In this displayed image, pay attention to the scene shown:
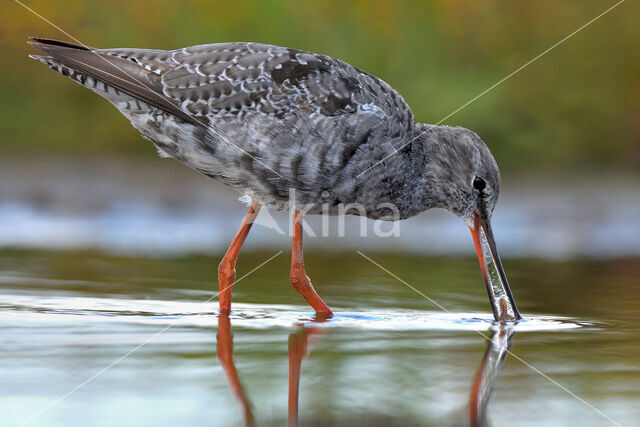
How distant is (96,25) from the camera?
1165 cm

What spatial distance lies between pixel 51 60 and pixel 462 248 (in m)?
5.02

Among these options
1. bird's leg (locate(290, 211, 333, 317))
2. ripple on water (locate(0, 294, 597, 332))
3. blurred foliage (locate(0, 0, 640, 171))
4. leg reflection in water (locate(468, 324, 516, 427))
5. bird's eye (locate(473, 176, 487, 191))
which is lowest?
leg reflection in water (locate(468, 324, 516, 427))

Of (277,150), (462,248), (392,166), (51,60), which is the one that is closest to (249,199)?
(277,150)

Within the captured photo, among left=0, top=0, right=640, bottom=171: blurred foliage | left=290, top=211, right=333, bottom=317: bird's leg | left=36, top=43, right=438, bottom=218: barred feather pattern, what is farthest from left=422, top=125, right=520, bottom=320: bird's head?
left=0, top=0, right=640, bottom=171: blurred foliage

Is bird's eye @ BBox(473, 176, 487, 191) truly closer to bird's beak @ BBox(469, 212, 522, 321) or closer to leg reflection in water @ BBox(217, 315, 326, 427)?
bird's beak @ BBox(469, 212, 522, 321)

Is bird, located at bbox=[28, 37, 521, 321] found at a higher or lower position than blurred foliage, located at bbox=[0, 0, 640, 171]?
lower

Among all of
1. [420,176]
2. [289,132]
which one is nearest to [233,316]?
[289,132]

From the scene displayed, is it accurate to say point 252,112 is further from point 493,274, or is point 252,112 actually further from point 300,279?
point 493,274

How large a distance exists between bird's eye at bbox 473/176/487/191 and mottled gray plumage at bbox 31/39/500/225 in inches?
1.2

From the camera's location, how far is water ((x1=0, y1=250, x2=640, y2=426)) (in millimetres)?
4191

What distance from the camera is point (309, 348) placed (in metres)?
5.57

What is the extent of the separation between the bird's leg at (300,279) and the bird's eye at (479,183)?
1.43 metres

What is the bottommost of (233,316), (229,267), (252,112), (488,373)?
(488,373)

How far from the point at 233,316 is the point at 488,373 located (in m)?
2.29
